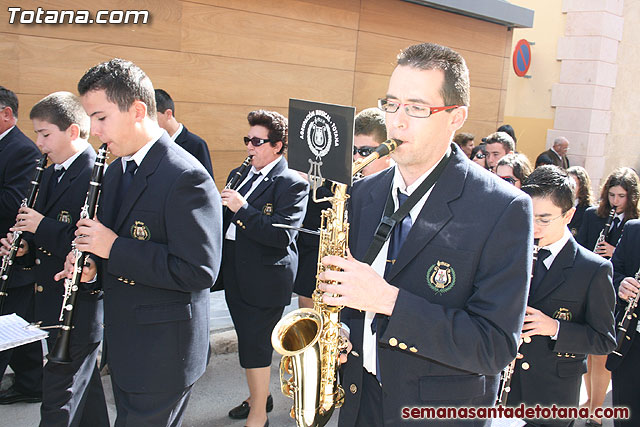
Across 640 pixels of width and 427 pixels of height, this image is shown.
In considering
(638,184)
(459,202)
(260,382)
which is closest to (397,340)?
(459,202)

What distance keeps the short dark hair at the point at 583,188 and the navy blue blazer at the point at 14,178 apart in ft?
18.3

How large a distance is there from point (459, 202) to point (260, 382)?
116 inches

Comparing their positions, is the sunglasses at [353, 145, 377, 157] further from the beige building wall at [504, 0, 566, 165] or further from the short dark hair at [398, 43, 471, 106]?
the beige building wall at [504, 0, 566, 165]

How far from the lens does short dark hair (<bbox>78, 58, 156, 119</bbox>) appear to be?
3.06 metres

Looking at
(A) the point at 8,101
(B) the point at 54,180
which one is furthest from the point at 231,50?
(B) the point at 54,180

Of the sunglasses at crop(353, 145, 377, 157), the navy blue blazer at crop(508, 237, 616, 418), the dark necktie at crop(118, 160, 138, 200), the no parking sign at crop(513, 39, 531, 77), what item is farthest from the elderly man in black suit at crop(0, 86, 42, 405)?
the no parking sign at crop(513, 39, 531, 77)

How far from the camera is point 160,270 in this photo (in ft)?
9.46

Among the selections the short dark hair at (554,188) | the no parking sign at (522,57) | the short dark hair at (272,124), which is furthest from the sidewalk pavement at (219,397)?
the no parking sign at (522,57)

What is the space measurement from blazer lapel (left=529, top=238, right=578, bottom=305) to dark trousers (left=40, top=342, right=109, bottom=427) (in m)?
2.88

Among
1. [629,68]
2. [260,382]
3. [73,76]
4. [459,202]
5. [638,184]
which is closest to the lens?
[459,202]

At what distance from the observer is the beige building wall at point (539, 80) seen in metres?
16.8

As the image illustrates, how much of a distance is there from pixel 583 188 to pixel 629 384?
10.0 feet

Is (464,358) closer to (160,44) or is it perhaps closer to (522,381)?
(522,381)

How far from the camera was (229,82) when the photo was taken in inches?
306
